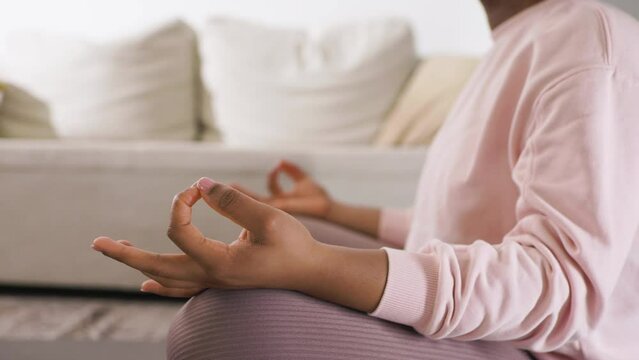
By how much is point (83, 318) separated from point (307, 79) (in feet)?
3.87

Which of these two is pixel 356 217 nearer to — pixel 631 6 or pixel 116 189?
pixel 631 6

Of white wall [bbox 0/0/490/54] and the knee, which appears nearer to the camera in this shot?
the knee

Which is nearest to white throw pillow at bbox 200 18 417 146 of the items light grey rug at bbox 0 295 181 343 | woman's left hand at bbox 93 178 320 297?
light grey rug at bbox 0 295 181 343

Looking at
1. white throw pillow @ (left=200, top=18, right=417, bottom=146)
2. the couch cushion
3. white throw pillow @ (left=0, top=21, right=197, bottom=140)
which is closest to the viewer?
the couch cushion

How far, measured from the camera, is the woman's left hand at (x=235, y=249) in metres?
0.57

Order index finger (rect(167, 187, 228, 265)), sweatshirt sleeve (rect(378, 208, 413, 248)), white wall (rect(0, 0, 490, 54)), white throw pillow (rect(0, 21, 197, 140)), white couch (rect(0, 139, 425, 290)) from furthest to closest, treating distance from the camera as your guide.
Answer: white wall (rect(0, 0, 490, 54)) < white throw pillow (rect(0, 21, 197, 140)) < white couch (rect(0, 139, 425, 290)) < sweatshirt sleeve (rect(378, 208, 413, 248)) < index finger (rect(167, 187, 228, 265))

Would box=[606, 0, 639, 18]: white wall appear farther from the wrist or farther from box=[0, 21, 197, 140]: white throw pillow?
box=[0, 21, 197, 140]: white throw pillow

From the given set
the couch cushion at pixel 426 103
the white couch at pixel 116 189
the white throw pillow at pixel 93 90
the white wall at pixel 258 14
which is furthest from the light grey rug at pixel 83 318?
the white wall at pixel 258 14

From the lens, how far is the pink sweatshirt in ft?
1.97

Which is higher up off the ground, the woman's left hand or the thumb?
the thumb

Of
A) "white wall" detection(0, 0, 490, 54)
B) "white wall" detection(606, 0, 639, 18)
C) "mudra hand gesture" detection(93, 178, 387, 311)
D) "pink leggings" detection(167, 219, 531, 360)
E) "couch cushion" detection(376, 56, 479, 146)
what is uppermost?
"white wall" detection(606, 0, 639, 18)

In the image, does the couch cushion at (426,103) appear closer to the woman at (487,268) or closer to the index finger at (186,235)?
the woman at (487,268)

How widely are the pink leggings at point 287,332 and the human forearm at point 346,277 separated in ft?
0.04

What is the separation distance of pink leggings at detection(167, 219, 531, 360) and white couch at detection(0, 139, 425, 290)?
1.73 metres
